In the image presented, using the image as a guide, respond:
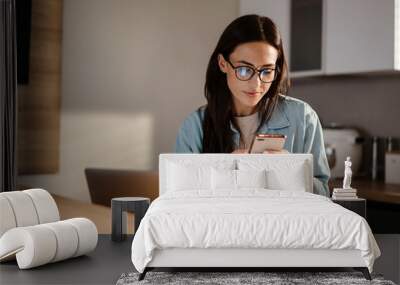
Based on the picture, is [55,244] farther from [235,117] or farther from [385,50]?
[385,50]

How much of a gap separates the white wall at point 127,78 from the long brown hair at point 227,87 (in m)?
1.68

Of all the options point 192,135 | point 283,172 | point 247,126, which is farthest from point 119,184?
point 283,172

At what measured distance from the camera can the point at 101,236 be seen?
4.19 meters

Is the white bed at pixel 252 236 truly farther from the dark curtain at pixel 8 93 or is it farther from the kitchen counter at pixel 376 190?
the dark curtain at pixel 8 93

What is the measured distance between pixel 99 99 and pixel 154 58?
2.17ft

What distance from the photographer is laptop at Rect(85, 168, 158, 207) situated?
516 centimetres

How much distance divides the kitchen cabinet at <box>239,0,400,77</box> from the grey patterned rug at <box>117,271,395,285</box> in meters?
2.29

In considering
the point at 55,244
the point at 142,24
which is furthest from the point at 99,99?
the point at 55,244

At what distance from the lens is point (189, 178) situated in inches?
155

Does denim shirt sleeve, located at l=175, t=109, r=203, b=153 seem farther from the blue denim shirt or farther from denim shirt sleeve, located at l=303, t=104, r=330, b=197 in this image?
denim shirt sleeve, located at l=303, t=104, r=330, b=197

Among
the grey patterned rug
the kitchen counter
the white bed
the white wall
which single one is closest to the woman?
the kitchen counter

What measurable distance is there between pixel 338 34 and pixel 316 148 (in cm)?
132

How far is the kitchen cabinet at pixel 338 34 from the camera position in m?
5.00

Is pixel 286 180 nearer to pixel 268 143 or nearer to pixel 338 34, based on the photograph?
pixel 268 143
